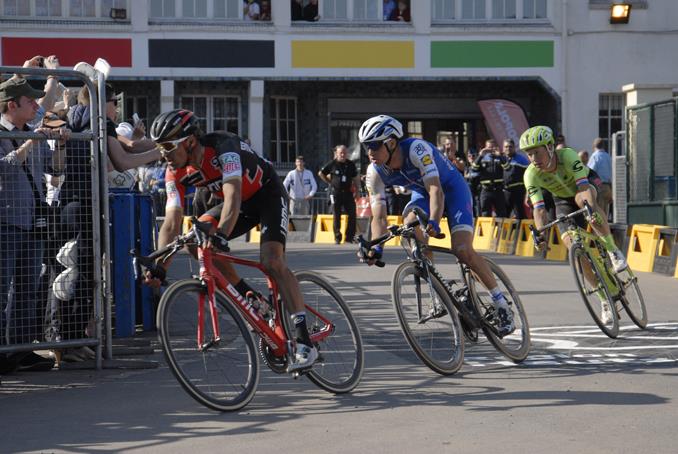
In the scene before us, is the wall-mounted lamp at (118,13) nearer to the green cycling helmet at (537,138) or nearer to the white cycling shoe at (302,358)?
the green cycling helmet at (537,138)

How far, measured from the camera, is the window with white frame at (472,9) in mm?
35812

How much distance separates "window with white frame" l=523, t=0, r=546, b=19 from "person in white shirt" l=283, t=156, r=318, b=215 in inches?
346

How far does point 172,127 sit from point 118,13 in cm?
2761

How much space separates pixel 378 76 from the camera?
3525cm

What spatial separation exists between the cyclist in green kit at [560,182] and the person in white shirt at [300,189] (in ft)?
61.5

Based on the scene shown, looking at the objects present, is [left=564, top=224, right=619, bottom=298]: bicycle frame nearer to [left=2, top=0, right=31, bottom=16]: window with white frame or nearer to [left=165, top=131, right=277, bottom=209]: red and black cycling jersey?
[left=165, top=131, right=277, bottom=209]: red and black cycling jersey

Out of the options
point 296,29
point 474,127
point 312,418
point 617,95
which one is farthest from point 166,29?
point 312,418

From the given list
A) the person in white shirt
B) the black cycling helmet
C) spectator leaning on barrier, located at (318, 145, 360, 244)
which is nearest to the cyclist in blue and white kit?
the black cycling helmet

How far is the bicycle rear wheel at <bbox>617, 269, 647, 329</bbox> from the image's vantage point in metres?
11.5

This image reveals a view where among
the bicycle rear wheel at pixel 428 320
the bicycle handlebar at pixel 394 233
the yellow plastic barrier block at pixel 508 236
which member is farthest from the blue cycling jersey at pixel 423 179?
the yellow plastic barrier block at pixel 508 236

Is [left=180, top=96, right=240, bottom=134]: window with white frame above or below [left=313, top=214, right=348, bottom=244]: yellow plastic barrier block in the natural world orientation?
above

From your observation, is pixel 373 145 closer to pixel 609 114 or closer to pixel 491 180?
pixel 491 180

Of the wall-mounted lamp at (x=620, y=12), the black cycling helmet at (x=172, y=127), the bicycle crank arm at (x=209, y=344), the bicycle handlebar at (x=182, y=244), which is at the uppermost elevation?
the wall-mounted lamp at (x=620, y=12)

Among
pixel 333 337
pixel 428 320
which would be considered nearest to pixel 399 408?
pixel 333 337
